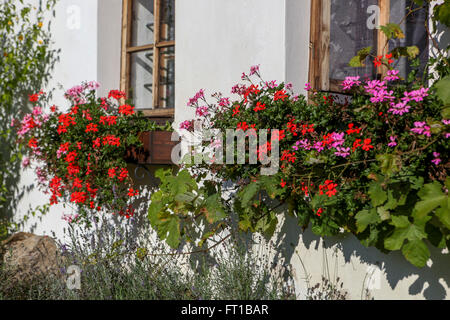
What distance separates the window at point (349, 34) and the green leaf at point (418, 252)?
46.4 inches

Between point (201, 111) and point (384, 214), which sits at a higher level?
point (201, 111)

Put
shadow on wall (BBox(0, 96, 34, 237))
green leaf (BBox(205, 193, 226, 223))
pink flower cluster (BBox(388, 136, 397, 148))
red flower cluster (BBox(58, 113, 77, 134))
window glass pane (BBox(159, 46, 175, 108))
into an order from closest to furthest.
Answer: pink flower cluster (BBox(388, 136, 397, 148))
green leaf (BBox(205, 193, 226, 223))
red flower cluster (BBox(58, 113, 77, 134))
window glass pane (BBox(159, 46, 175, 108))
shadow on wall (BBox(0, 96, 34, 237))

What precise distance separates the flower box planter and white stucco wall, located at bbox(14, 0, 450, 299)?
16cm

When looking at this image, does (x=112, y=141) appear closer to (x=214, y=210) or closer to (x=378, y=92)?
(x=214, y=210)

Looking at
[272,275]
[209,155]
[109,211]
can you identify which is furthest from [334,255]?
[109,211]

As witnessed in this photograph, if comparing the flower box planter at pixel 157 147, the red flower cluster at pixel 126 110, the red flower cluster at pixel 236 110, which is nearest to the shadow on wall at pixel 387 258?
the red flower cluster at pixel 236 110

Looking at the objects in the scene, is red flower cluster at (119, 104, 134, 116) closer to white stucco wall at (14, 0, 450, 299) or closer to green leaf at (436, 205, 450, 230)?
white stucco wall at (14, 0, 450, 299)

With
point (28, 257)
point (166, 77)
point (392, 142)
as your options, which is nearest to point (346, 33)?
point (392, 142)

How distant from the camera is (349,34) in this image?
11.6 feet

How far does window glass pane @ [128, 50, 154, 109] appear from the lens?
4.40 meters

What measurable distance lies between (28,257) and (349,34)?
2.93 meters

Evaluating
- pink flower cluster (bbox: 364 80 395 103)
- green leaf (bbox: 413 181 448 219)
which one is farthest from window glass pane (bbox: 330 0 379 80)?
green leaf (bbox: 413 181 448 219)
